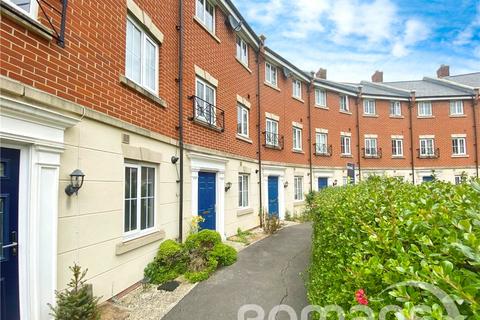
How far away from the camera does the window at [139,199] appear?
227 inches

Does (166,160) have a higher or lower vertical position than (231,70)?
lower

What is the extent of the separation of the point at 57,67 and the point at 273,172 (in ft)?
38.0

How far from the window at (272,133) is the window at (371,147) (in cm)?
1166

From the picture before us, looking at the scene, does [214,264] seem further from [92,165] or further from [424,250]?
[424,250]

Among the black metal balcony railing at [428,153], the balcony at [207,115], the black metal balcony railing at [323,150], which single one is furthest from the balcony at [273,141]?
the black metal balcony railing at [428,153]

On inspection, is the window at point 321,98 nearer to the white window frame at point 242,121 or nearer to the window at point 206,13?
the white window frame at point 242,121

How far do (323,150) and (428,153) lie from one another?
11042mm

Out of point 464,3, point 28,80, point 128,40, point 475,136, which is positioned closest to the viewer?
point 28,80

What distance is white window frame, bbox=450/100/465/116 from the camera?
23769mm

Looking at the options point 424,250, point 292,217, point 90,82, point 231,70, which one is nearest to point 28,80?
point 90,82

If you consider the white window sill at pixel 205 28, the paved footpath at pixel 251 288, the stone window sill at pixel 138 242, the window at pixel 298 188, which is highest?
the white window sill at pixel 205 28

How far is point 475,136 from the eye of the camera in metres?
23.1

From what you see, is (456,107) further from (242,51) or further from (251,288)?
(251,288)

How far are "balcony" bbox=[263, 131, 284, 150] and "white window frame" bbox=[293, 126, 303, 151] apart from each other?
2166 millimetres
